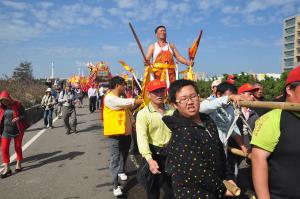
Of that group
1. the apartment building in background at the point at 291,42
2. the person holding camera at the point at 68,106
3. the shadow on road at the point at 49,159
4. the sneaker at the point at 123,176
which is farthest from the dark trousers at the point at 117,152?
the apartment building in background at the point at 291,42

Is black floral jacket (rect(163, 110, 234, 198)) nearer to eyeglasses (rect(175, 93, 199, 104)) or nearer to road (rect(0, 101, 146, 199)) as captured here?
eyeglasses (rect(175, 93, 199, 104))

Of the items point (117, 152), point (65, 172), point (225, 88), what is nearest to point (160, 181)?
point (225, 88)

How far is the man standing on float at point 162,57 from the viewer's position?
6.07 metres

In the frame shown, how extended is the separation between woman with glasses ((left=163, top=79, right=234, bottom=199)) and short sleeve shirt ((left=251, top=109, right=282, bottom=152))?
1.37 ft

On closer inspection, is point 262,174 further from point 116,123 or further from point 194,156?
point 116,123

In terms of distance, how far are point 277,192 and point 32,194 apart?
4555 mm

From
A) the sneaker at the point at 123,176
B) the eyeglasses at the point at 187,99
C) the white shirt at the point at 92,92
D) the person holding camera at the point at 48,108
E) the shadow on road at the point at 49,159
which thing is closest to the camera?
the eyeglasses at the point at 187,99

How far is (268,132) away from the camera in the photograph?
2.39 m

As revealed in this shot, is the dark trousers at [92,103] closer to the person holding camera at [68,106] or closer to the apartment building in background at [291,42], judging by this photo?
the person holding camera at [68,106]

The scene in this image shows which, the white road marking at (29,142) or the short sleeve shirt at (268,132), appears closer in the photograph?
the short sleeve shirt at (268,132)

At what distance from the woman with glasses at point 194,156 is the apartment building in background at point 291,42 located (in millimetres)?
105883

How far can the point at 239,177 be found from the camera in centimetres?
316

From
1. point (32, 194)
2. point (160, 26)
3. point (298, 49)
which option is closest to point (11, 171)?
point (32, 194)

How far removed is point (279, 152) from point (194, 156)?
622 mm
